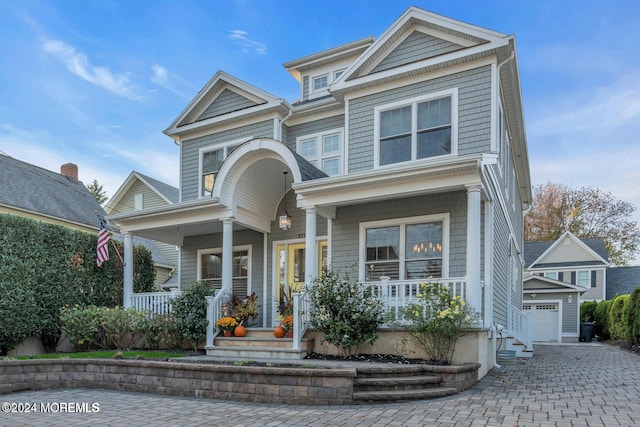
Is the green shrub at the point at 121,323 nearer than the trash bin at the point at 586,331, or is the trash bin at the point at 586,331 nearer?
the green shrub at the point at 121,323

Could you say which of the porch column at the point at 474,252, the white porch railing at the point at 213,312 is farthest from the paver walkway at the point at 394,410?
the white porch railing at the point at 213,312

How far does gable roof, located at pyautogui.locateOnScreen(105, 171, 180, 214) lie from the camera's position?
2005 centimetres

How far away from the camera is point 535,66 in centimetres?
1582

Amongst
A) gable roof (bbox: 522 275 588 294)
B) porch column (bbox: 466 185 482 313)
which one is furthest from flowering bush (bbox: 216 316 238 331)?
gable roof (bbox: 522 275 588 294)

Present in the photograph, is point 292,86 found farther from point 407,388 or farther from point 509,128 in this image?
point 407,388

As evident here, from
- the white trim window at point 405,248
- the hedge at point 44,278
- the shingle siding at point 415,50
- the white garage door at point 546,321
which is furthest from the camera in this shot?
the white garage door at point 546,321

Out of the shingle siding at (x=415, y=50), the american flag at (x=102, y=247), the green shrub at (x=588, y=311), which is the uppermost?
the shingle siding at (x=415, y=50)

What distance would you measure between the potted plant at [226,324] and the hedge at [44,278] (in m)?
4.01

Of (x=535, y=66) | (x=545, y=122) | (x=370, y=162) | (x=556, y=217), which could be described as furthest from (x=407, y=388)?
(x=556, y=217)

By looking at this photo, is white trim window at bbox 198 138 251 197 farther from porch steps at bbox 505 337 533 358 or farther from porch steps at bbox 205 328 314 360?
porch steps at bbox 505 337 533 358

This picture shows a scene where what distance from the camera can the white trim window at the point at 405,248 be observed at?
8883mm

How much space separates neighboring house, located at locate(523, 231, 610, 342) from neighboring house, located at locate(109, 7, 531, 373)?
10.5m

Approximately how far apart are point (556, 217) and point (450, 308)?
31.2m

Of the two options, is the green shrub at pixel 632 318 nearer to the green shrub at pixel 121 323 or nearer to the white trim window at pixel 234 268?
the white trim window at pixel 234 268
